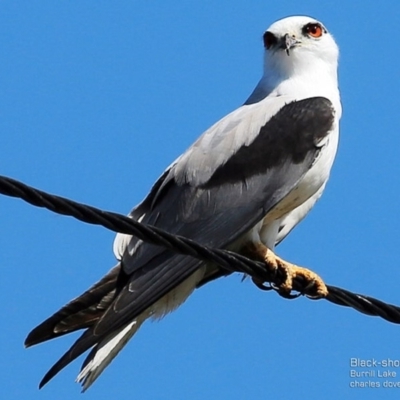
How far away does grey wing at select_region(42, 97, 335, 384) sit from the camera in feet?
16.5

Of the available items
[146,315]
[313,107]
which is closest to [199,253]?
[146,315]

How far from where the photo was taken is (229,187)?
5.40 meters

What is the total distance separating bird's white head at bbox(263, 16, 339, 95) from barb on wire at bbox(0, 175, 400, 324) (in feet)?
7.40

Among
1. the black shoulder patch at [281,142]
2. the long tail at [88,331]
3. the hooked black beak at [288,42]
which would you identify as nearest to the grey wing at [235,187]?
the black shoulder patch at [281,142]

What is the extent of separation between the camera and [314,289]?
493cm

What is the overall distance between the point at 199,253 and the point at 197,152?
1.97 metres

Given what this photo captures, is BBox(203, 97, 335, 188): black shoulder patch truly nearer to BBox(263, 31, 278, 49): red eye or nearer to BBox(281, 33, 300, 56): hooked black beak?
BBox(281, 33, 300, 56): hooked black beak

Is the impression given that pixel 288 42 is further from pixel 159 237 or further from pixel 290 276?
pixel 159 237

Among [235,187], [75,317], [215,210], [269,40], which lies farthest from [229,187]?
[269,40]

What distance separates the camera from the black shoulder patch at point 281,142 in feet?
17.9

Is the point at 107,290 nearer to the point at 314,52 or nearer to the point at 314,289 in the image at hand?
the point at 314,289

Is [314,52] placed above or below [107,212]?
above

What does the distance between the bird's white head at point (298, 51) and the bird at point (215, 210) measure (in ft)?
0.86

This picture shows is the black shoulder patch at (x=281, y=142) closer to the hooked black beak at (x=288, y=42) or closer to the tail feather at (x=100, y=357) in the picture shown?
the hooked black beak at (x=288, y=42)
